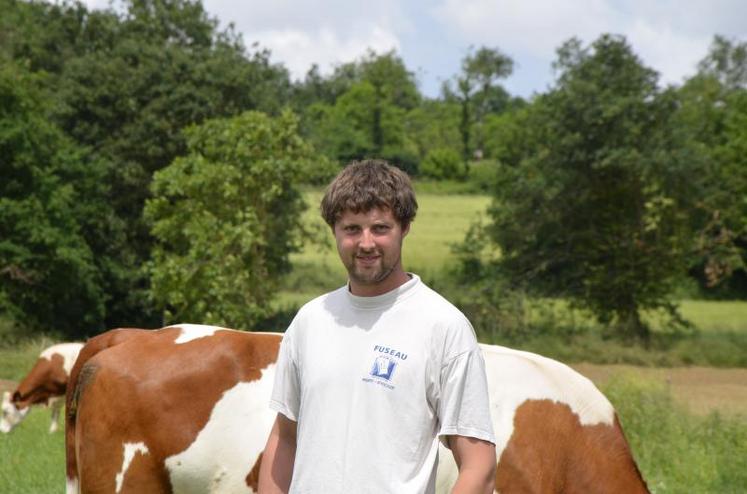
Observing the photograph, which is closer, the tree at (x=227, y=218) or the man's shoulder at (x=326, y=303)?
the man's shoulder at (x=326, y=303)

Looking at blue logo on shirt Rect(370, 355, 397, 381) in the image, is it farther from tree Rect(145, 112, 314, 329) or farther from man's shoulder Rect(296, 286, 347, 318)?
tree Rect(145, 112, 314, 329)

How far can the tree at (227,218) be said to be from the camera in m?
26.0

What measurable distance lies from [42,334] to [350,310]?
2875 centimetres

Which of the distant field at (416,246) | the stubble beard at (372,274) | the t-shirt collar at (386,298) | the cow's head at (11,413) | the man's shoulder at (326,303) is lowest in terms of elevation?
the distant field at (416,246)

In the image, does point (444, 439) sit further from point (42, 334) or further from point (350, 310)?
point (42, 334)

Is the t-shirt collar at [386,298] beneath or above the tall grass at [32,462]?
above

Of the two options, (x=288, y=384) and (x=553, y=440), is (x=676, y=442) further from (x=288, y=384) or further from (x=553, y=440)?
(x=288, y=384)

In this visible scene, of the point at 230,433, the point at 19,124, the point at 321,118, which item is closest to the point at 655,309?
the point at 19,124

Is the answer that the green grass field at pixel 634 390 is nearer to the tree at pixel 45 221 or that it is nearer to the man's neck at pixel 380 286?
the tree at pixel 45 221

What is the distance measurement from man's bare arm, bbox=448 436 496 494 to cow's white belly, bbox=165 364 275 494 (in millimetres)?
2589

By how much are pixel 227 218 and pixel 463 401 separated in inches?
966

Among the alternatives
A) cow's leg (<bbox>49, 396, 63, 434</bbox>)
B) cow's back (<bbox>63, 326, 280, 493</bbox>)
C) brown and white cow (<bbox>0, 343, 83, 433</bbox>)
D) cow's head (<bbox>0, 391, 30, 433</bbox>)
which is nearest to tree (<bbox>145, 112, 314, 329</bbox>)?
brown and white cow (<bbox>0, 343, 83, 433</bbox>)

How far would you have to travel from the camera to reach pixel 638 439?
434 inches

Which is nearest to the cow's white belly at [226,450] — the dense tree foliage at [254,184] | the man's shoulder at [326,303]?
the man's shoulder at [326,303]
